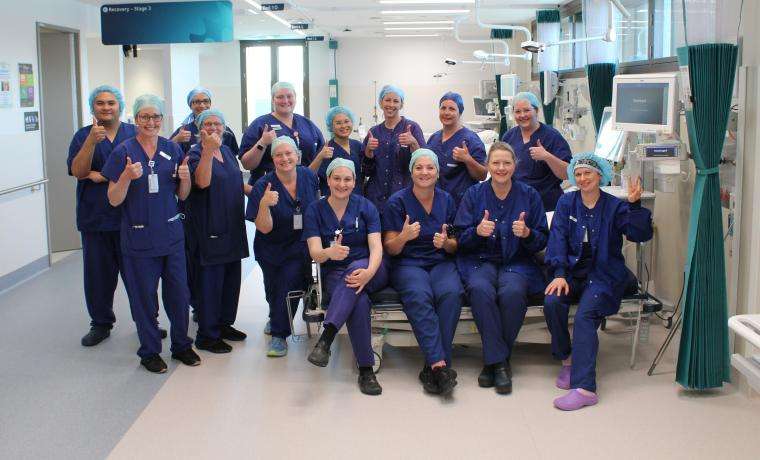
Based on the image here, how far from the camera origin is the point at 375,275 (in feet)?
12.8

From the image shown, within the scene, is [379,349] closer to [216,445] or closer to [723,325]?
[216,445]

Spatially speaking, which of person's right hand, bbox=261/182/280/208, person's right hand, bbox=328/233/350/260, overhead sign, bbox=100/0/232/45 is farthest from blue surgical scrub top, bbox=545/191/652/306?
overhead sign, bbox=100/0/232/45

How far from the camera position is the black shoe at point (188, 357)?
13.3 ft

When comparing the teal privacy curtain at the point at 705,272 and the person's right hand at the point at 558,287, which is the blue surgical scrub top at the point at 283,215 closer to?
the person's right hand at the point at 558,287

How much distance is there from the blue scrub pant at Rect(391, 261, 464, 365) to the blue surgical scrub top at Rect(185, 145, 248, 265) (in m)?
0.93

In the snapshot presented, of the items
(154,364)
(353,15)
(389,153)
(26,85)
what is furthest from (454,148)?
(353,15)

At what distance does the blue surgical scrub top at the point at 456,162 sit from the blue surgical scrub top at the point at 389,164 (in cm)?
18

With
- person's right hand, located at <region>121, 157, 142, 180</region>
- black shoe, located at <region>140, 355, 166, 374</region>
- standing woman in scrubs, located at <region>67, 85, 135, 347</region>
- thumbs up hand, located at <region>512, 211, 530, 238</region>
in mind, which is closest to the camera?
person's right hand, located at <region>121, 157, 142, 180</region>

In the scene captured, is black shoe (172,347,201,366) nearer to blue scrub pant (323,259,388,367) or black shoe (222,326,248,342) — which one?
black shoe (222,326,248,342)

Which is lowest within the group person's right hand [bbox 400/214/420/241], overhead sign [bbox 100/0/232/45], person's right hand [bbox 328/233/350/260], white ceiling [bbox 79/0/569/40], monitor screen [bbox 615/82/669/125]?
person's right hand [bbox 328/233/350/260]

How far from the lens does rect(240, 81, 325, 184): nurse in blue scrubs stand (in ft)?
15.1

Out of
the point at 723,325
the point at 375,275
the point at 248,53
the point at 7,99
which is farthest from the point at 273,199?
the point at 248,53

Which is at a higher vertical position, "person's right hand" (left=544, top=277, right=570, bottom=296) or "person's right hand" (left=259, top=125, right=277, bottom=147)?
"person's right hand" (left=259, top=125, right=277, bottom=147)

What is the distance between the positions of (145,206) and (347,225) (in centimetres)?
100
